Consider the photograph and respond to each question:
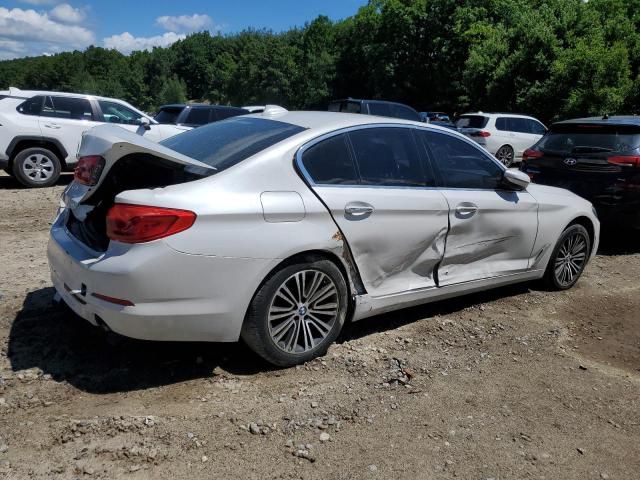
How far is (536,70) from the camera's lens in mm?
23062

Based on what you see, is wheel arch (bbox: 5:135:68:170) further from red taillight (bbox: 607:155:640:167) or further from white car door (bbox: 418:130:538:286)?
red taillight (bbox: 607:155:640:167)

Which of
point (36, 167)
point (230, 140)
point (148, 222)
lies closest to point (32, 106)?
point (36, 167)

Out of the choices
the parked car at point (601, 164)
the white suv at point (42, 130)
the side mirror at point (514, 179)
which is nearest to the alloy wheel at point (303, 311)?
the side mirror at point (514, 179)

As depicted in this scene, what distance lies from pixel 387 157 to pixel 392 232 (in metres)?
0.56

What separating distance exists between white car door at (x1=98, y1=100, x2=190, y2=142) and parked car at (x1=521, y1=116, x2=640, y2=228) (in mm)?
6962

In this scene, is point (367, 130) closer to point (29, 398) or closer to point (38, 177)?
point (29, 398)

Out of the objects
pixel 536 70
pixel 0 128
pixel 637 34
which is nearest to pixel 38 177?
pixel 0 128

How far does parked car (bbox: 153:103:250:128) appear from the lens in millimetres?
12273

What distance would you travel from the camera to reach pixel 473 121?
16.6 meters

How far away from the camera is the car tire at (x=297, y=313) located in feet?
10.8

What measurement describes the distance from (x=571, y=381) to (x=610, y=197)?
3.77m

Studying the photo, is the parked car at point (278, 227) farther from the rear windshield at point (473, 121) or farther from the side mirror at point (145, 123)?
the rear windshield at point (473, 121)

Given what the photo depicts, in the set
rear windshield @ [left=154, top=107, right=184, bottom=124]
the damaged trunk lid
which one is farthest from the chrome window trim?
rear windshield @ [left=154, top=107, right=184, bottom=124]

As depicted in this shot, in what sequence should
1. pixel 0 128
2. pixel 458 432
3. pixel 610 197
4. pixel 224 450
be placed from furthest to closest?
pixel 0 128, pixel 610 197, pixel 458 432, pixel 224 450
